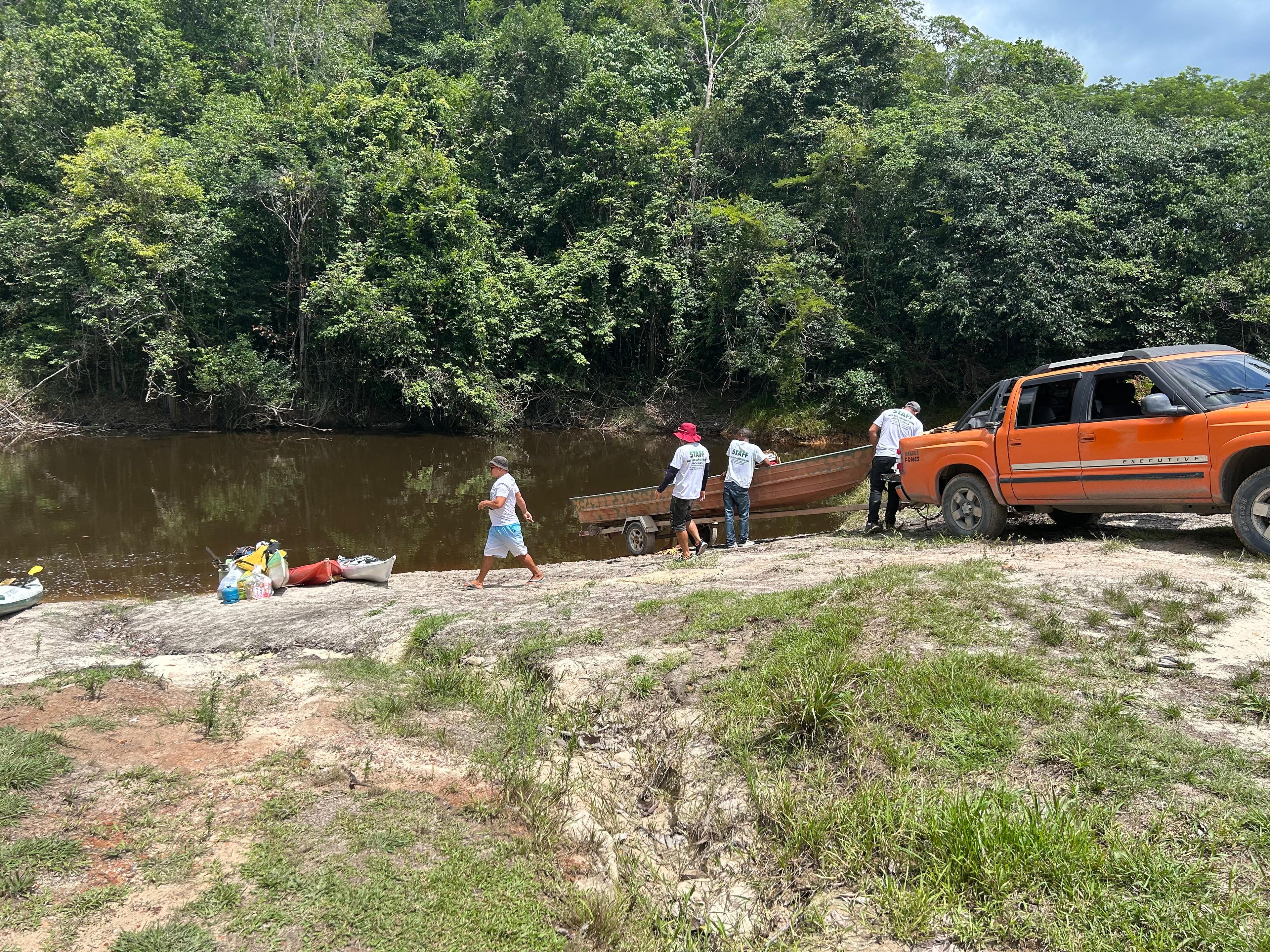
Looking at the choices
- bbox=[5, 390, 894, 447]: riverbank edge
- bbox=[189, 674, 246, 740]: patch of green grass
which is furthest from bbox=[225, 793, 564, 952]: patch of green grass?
bbox=[5, 390, 894, 447]: riverbank edge

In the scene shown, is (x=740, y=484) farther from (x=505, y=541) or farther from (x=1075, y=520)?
(x=1075, y=520)

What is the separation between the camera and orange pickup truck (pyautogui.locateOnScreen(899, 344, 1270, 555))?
708 centimetres

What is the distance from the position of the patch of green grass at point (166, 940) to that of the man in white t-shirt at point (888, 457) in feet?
30.3

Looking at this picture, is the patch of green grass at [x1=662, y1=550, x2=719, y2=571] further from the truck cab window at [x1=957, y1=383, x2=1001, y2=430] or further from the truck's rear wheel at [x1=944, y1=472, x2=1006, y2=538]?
the truck cab window at [x1=957, y1=383, x2=1001, y2=430]

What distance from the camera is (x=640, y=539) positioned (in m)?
12.8

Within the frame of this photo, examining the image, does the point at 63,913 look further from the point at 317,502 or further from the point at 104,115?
the point at 104,115

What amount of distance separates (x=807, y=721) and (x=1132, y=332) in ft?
71.0

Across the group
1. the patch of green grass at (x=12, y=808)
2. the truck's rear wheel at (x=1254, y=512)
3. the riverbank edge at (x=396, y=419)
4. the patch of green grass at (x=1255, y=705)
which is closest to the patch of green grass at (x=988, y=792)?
the patch of green grass at (x=1255, y=705)

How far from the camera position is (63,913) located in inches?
139

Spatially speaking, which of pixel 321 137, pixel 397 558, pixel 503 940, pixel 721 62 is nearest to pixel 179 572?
pixel 397 558

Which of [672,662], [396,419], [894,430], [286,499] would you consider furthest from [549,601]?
[396,419]

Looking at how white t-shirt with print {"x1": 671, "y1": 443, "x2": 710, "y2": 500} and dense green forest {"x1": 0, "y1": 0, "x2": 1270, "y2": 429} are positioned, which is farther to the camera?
dense green forest {"x1": 0, "y1": 0, "x2": 1270, "y2": 429}

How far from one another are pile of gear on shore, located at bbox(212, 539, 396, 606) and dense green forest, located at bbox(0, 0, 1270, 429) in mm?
16915

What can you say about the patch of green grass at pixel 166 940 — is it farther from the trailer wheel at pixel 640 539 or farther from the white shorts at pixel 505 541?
the trailer wheel at pixel 640 539
